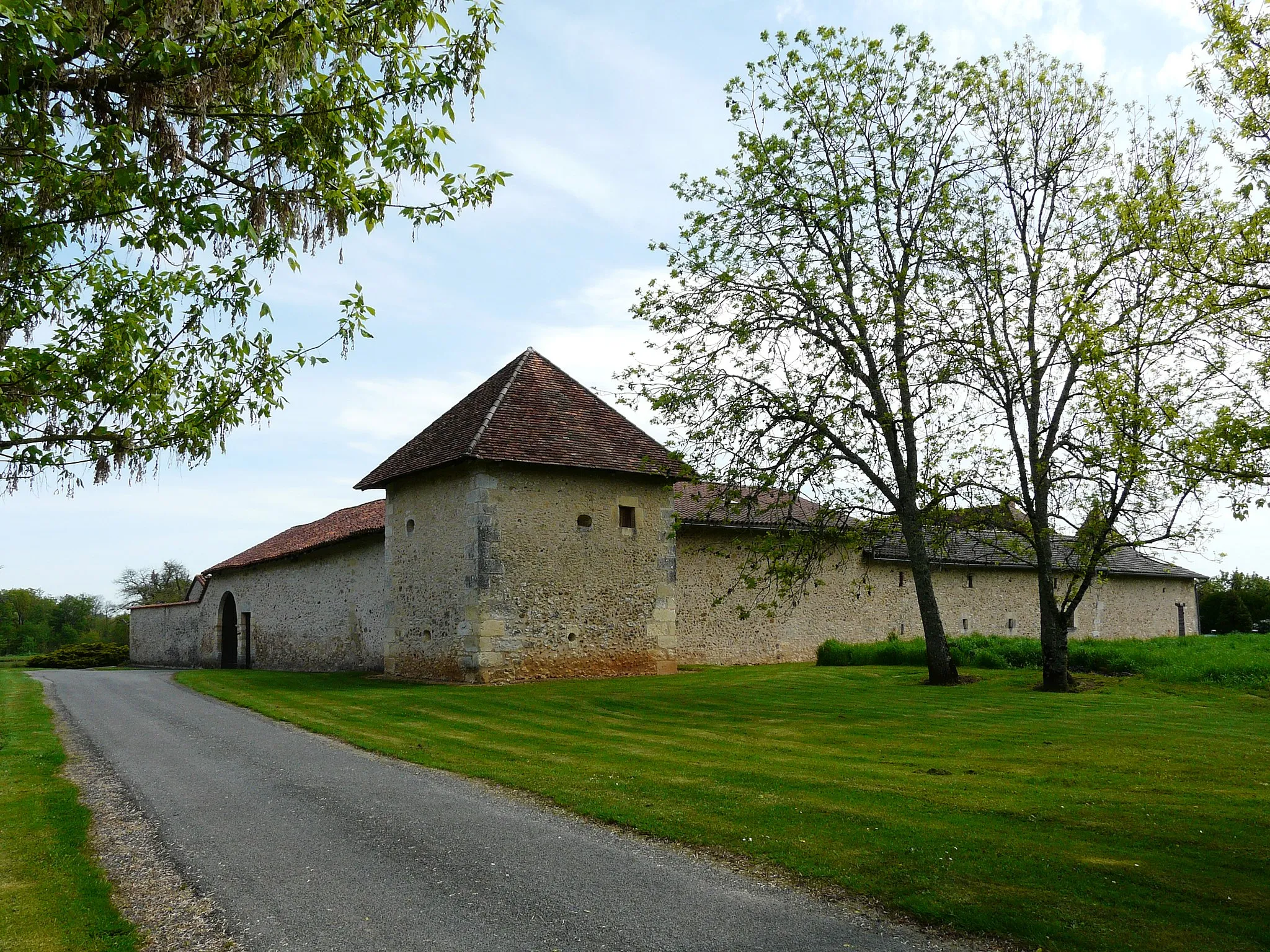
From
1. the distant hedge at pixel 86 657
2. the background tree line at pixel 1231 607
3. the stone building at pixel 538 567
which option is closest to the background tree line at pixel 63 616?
the distant hedge at pixel 86 657

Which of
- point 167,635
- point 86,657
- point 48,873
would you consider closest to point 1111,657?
point 48,873

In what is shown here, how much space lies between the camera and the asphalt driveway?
417 cm

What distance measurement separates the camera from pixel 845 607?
25016mm

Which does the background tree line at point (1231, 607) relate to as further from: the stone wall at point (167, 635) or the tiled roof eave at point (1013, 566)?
the stone wall at point (167, 635)

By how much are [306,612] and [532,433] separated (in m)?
10.6

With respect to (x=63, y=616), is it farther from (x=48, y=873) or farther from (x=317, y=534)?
(x=48, y=873)

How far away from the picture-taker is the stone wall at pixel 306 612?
21.4m

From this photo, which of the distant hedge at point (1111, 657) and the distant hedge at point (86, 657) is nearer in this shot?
the distant hedge at point (1111, 657)

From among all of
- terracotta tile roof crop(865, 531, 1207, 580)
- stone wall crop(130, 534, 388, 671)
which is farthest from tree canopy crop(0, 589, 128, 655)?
terracotta tile roof crop(865, 531, 1207, 580)

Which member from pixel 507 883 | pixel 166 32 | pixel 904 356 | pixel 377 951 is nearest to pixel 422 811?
pixel 507 883

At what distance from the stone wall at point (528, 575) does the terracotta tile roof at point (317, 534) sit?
274cm

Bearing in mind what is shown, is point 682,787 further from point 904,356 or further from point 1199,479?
point 904,356

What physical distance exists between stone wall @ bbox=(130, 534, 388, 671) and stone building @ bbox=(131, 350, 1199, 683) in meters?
0.07

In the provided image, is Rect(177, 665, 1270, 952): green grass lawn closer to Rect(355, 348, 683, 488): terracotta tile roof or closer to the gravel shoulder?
the gravel shoulder
